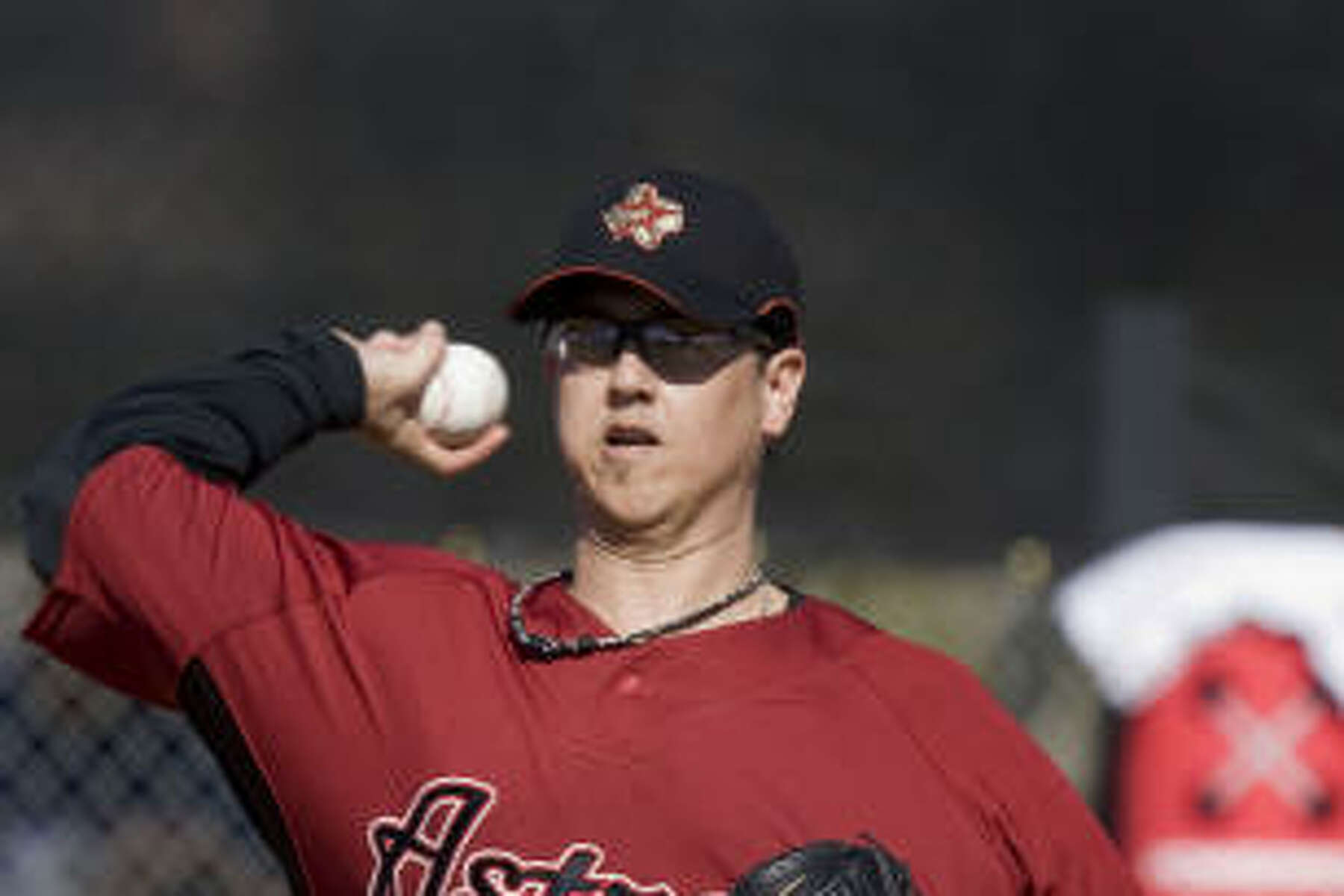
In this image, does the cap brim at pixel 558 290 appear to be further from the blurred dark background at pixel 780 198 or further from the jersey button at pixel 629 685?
the blurred dark background at pixel 780 198

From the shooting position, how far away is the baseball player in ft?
7.62

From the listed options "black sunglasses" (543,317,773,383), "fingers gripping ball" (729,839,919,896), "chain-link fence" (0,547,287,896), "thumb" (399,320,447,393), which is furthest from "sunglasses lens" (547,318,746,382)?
"chain-link fence" (0,547,287,896)

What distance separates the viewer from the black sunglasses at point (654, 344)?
7.91ft

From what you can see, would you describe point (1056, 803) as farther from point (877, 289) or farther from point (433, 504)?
point (877, 289)

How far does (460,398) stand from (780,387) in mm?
310

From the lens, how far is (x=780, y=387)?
2547 mm

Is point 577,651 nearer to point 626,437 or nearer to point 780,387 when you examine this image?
point 626,437

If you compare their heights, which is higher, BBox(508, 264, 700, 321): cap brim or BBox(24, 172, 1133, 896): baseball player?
BBox(508, 264, 700, 321): cap brim

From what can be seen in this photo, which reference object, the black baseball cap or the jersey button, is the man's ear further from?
the jersey button

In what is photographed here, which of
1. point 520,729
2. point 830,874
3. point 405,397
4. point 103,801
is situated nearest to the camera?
point 830,874

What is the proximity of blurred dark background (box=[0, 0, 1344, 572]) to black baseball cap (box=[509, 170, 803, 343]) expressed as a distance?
4.01 m

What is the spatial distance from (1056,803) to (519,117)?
17.7 feet

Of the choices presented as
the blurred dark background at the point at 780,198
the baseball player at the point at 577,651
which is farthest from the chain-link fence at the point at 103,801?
the blurred dark background at the point at 780,198

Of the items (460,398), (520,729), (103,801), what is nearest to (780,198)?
(103,801)
